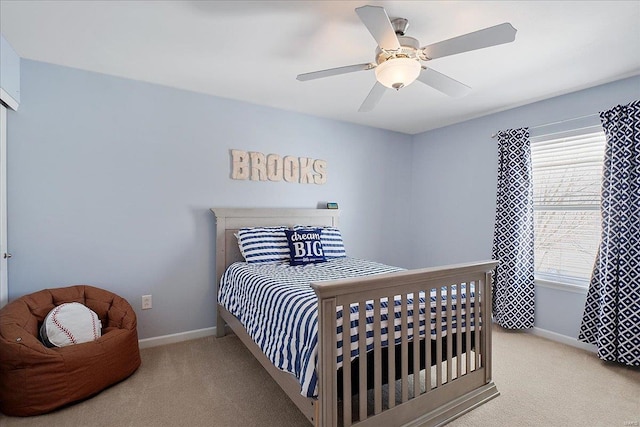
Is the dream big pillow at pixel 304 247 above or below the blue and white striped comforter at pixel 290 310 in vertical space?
above

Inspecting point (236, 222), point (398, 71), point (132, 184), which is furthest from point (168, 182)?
point (398, 71)

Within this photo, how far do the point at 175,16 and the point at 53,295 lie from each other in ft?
6.76

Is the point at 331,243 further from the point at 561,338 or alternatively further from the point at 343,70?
the point at 561,338

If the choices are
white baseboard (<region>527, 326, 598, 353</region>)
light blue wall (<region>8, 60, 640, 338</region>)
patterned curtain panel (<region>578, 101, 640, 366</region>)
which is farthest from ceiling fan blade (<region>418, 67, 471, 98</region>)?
white baseboard (<region>527, 326, 598, 353</region>)

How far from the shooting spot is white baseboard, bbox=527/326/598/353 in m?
2.71

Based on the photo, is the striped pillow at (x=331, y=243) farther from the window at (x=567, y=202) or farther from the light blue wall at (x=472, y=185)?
the window at (x=567, y=202)

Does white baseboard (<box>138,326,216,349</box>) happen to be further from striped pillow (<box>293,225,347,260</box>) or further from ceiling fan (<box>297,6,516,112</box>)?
ceiling fan (<box>297,6,516,112</box>)

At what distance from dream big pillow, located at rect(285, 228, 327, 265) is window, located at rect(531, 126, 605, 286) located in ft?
7.14

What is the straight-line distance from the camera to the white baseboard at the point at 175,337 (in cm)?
272

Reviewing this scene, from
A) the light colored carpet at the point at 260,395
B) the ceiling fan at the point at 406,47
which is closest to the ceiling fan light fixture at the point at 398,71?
A: the ceiling fan at the point at 406,47

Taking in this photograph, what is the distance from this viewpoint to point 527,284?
3.09 metres

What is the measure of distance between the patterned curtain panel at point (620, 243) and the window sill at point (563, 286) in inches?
7.8

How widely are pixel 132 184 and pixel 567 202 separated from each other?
388 cm

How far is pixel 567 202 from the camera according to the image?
9.65 ft
